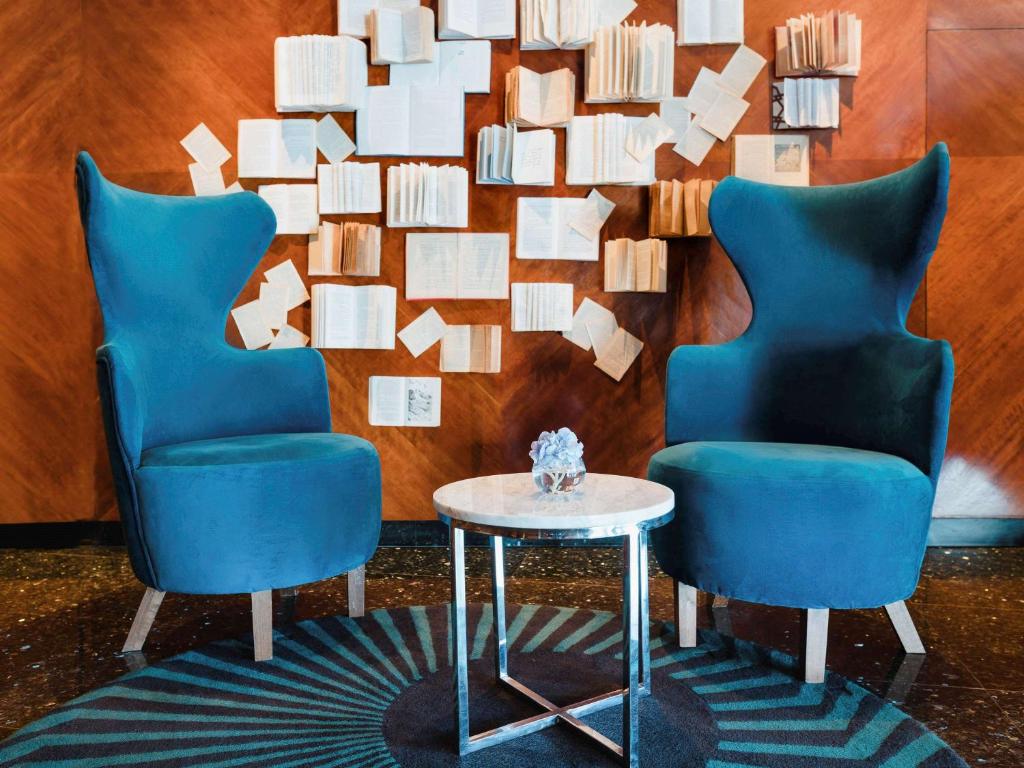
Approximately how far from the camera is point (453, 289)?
10.3 feet

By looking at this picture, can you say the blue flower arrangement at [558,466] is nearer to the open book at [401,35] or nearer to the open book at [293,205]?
the open book at [293,205]

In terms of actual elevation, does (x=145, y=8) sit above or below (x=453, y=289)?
above

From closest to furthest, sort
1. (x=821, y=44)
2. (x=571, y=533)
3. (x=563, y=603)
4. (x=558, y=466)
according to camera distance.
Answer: (x=571, y=533) → (x=558, y=466) → (x=563, y=603) → (x=821, y=44)

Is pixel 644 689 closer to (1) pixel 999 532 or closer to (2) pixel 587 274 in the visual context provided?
(2) pixel 587 274

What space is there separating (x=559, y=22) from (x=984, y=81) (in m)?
1.62

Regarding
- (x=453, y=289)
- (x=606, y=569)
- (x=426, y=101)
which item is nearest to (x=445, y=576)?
(x=606, y=569)

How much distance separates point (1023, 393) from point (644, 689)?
2216 mm

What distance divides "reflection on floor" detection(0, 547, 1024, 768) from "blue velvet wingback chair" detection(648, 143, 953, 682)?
186 mm

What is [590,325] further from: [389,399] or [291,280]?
[291,280]

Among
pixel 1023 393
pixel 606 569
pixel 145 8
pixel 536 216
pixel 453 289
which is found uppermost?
pixel 145 8

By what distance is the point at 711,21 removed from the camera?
10.0 ft

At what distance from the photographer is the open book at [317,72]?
3049 mm

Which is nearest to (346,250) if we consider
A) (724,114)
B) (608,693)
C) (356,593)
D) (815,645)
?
(356,593)

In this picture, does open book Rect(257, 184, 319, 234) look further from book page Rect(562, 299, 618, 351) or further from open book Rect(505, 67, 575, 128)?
book page Rect(562, 299, 618, 351)
